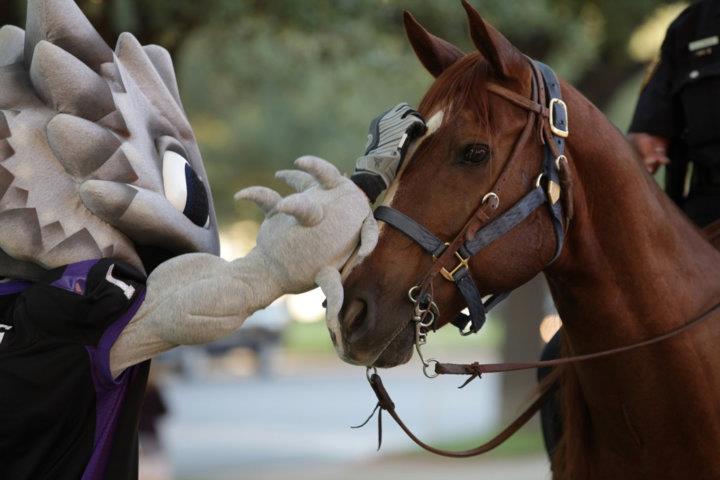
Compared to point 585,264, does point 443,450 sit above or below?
below

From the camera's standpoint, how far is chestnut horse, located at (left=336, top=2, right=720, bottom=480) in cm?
302

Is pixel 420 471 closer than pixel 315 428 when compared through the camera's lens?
Yes

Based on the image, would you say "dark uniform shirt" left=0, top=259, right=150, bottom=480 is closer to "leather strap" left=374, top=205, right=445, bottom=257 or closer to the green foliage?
"leather strap" left=374, top=205, right=445, bottom=257

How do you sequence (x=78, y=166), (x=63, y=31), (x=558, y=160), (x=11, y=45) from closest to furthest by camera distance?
(x=558, y=160)
(x=78, y=166)
(x=63, y=31)
(x=11, y=45)

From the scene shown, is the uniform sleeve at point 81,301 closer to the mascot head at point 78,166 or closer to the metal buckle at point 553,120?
the mascot head at point 78,166

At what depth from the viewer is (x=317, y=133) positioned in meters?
20.2

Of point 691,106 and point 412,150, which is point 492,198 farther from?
point 691,106

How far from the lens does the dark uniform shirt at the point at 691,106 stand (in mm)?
3883

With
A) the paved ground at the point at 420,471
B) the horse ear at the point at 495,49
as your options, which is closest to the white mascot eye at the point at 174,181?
the horse ear at the point at 495,49

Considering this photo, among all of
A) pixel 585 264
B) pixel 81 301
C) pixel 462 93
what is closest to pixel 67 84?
pixel 81 301

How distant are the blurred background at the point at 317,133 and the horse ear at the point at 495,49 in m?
1.37

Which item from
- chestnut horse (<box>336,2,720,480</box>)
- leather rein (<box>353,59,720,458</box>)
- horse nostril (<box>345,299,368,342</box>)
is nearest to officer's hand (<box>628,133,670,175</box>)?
chestnut horse (<box>336,2,720,480</box>)

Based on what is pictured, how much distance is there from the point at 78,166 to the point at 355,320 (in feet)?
3.14

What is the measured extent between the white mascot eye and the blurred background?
145cm
